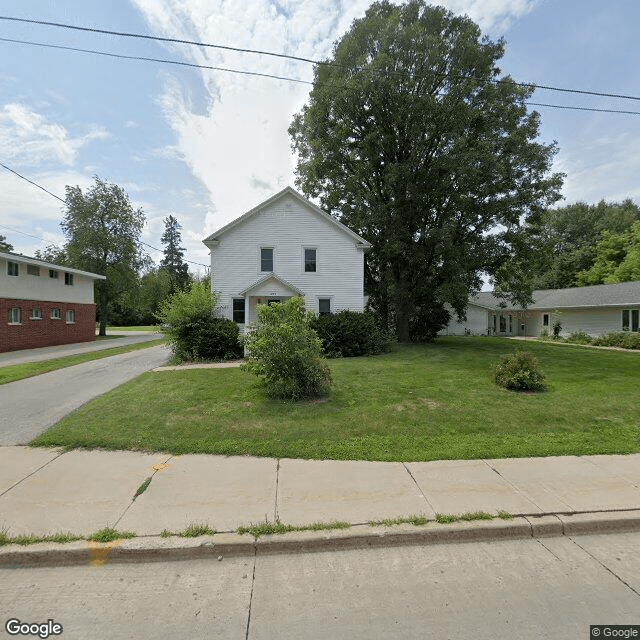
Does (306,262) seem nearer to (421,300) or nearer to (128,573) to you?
(421,300)

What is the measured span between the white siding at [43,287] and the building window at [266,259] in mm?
13949

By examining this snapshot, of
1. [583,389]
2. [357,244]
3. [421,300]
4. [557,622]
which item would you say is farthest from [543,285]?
[557,622]

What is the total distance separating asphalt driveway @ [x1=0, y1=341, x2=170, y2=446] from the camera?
20.1 feet

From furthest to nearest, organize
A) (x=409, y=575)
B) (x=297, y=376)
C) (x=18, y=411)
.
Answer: (x=297, y=376)
(x=18, y=411)
(x=409, y=575)

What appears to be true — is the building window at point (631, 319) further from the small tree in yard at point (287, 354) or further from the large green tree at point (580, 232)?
the small tree in yard at point (287, 354)

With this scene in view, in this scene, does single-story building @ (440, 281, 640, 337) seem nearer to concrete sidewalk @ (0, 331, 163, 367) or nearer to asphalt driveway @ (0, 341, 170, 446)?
asphalt driveway @ (0, 341, 170, 446)

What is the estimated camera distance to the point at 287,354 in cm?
727

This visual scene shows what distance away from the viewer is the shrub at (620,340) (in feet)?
69.7

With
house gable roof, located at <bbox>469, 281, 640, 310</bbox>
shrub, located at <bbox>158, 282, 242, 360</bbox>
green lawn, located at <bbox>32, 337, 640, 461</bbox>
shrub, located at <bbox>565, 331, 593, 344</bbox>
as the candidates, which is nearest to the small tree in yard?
green lawn, located at <bbox>32, 337, 640, 461</bbox>

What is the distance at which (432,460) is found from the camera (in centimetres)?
480

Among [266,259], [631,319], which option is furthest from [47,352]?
[631,319]

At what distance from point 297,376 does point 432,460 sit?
3507mm

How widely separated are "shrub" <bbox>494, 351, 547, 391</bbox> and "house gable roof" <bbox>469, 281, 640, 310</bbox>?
12.8 metres

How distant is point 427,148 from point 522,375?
52.4ft
